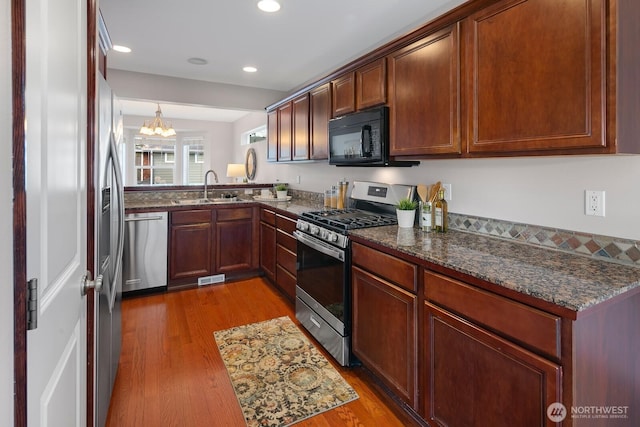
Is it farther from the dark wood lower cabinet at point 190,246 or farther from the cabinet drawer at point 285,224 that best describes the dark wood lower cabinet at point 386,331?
the dark wood lower cabinet at point 190,246

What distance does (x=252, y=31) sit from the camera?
286 cm

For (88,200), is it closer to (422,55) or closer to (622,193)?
(422,55)

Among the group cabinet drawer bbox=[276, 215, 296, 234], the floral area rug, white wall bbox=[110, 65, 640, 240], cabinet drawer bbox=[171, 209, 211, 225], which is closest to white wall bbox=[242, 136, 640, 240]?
white wall bbox=[110, 65, 640, 240]

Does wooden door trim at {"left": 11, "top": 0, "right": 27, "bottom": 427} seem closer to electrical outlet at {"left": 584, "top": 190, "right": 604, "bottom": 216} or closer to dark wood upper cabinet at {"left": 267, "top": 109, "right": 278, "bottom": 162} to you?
electrical outlet at {"left": 584, "top": 190, "right": 604, "bottom": 216}

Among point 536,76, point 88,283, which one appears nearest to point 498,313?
point 536,76

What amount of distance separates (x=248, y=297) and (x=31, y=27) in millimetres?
3145

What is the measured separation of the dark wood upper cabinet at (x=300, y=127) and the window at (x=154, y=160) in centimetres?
533

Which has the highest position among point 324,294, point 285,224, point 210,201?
point 210,201

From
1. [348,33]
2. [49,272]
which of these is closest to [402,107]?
[348,33]

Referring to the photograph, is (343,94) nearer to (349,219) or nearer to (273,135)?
(349,219)

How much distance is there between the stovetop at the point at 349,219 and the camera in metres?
2.33

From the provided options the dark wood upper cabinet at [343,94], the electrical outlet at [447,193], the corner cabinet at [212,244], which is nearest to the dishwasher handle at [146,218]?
the corner cabinet at [212,244]

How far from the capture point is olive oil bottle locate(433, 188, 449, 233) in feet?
7.30

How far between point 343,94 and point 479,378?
7.34 ft
